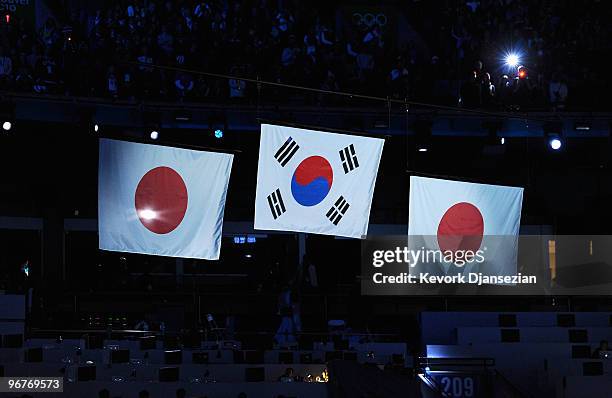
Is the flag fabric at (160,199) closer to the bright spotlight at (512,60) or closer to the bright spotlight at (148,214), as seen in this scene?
the bright spotlight at (148,214)

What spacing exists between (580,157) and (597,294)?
3.38m

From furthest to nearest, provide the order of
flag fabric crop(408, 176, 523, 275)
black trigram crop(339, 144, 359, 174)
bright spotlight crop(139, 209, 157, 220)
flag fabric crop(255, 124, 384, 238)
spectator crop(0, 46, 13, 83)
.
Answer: spectator crop(0, 46, 13, 83), flag fabric crop(408, 176, 523, 275), bright spotlight crop(139, 209, 157, 220), black trigram crop(339, 144, 359, 174), flag fabric crop(255, 124, 384, 238)

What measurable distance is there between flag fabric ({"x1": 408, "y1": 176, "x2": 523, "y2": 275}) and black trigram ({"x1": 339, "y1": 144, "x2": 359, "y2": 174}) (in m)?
1.64

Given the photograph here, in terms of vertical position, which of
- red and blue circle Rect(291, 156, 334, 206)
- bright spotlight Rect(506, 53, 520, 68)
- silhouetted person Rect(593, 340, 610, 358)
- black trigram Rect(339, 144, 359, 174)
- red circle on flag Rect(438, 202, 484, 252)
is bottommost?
silhouetted person Rect(593, 340, 610, 358)

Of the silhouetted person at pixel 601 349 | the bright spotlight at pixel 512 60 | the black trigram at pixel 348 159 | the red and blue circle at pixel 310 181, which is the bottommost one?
the silhouetted person at pixel 601 349

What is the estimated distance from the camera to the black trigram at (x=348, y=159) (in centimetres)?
1466

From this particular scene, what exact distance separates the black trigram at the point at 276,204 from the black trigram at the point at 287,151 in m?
0.54

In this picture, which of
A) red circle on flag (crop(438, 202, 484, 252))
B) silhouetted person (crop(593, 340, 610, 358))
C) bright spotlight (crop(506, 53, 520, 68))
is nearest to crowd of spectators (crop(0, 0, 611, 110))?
bright spotlight (crop(506, 53, 520, 68))

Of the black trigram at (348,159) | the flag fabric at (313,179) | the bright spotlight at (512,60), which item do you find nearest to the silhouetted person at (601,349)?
the flag fabric at (313,179)

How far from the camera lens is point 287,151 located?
1456 centimetres

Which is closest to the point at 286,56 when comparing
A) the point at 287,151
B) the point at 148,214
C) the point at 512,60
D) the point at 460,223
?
the point at 512,60

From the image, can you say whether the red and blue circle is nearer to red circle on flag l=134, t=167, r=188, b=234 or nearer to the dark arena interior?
the dark arena interior

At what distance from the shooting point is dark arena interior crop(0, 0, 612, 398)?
14609 millimetres

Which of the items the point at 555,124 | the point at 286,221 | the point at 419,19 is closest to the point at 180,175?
the point at 286,221
